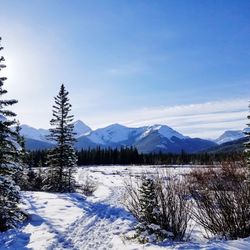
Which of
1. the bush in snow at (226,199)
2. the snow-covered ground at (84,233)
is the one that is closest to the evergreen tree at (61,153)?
the snow-covered ground at (84,233)

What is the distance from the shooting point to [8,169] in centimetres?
1673

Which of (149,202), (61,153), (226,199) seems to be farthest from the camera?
(61,153)

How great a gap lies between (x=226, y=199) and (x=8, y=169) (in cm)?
1050

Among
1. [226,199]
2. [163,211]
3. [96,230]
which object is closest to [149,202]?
[163,211]

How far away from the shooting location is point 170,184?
10.7 metres

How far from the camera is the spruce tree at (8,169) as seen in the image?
15898mm

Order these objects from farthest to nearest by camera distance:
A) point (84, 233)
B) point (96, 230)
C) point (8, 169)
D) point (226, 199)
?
point (8, 169) < point (96, 230) < point (84, 233) < point (226, 199)

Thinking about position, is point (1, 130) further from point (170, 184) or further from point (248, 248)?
point (248, 248)

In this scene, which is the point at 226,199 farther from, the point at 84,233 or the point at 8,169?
the point at 8,169

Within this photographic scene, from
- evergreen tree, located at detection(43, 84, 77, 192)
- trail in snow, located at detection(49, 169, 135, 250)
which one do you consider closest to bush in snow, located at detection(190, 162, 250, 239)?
trail in snow, located at detection(49, 169, 135, 250)

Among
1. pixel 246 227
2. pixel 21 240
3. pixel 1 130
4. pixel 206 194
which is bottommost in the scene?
pixel 21 240

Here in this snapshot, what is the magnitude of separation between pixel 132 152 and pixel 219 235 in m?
125

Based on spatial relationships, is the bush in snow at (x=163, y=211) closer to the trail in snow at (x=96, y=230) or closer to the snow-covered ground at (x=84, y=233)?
the snow-covered ground at (x=84, y=233)

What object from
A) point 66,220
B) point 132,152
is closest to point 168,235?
point 66,220
